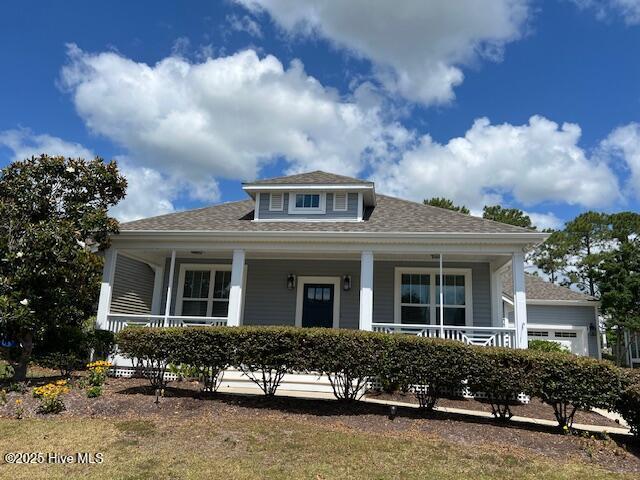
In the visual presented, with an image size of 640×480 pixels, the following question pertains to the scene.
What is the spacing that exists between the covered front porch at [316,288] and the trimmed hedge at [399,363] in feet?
8.86

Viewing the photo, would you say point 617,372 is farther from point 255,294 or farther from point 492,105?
point 492,105

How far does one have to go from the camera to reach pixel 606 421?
853 cm

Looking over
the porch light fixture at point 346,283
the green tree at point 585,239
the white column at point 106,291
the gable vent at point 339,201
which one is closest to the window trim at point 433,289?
the porch light fixture at point 346,283

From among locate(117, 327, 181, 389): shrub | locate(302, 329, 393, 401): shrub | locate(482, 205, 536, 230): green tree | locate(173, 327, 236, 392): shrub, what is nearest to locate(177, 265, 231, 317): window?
locate(117, 327, 181, 389): shrub

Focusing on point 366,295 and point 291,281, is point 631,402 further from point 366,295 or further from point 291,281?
point 291,281

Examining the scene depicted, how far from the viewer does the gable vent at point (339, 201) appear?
1270 cm

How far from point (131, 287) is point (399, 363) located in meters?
11.6

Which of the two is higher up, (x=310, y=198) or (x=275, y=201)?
(x=310, y=198)

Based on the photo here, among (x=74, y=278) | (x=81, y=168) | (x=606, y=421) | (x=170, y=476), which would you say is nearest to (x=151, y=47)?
(x=81, y=168)

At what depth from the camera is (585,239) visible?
37312 mm

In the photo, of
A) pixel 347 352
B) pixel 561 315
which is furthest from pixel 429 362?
pixel 561 315

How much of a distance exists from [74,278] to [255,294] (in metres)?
4.96

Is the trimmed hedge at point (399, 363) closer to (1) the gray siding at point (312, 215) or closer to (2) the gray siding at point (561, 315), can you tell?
(1) the gray siding at point (312, 215)

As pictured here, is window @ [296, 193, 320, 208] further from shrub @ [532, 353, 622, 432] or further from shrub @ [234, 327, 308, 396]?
shrub @ [532, 353, 622, 432]
